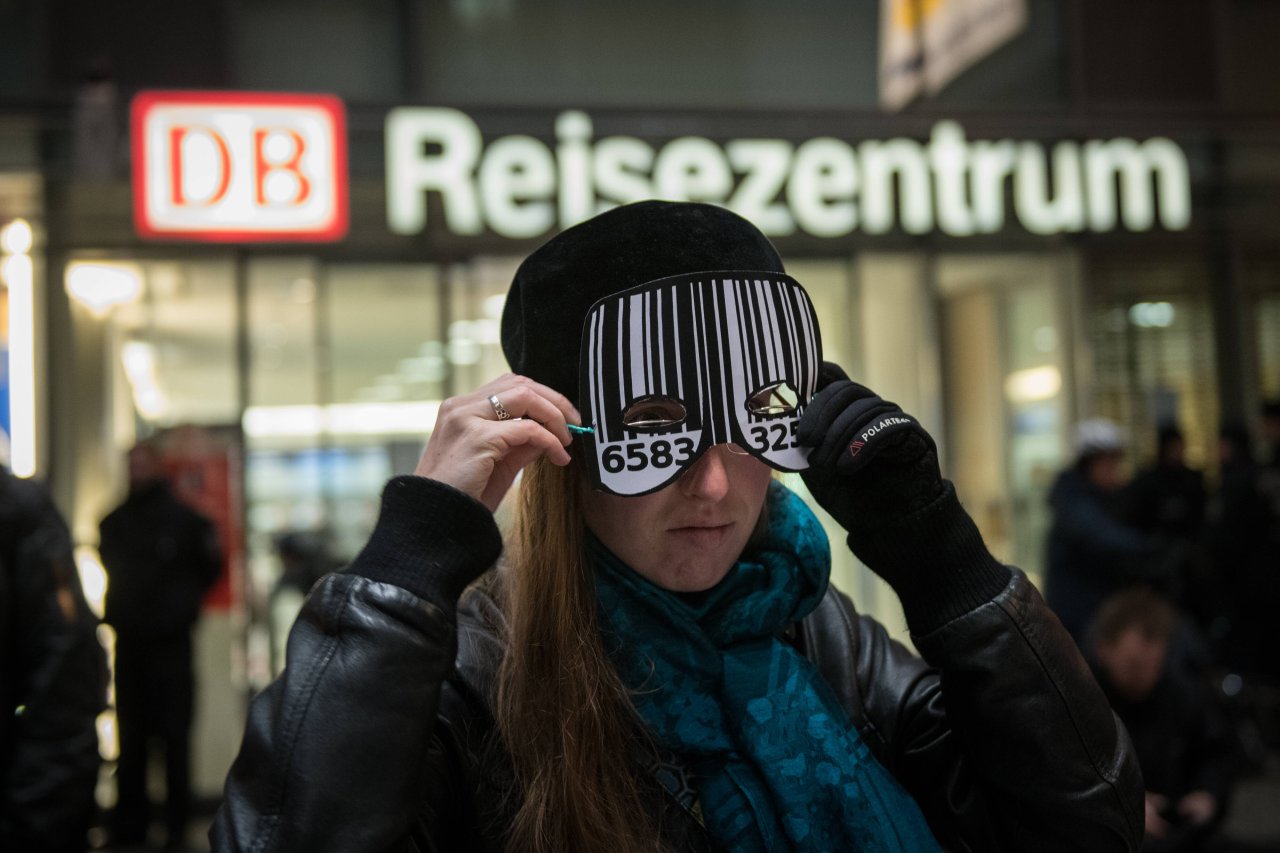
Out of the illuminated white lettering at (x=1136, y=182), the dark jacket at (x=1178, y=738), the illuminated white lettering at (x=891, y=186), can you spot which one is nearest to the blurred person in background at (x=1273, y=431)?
the illuminated white lettering at (x=1136, y=182)

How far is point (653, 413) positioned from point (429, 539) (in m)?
0.33

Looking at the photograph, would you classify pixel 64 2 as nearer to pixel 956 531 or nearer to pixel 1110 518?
pixel 1110 518

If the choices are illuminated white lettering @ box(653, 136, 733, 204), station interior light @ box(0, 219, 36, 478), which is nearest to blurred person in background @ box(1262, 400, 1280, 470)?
illuminated white lettering @ box(653, 136, 733, 204)

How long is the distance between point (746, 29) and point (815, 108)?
0.71m

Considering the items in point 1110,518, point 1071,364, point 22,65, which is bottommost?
point 1110,518

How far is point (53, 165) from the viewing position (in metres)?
7.52

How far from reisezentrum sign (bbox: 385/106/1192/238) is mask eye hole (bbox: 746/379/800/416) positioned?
589 centimetres

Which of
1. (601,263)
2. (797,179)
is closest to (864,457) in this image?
(601,263)

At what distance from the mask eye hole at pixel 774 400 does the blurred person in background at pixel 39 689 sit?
171 cm

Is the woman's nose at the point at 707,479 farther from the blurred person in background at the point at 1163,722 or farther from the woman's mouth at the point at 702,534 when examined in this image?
the blurred person in background at the point at 1163,722

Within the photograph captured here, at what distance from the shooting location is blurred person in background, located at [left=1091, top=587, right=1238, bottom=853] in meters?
4.22

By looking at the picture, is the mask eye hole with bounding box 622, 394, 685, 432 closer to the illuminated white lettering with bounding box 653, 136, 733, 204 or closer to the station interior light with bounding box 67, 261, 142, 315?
the illuminated white lettering with bounding box 653, 136, 733, 204

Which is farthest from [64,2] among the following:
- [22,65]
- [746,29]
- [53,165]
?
[746,29]

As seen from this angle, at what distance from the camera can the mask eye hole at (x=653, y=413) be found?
5.33ft
